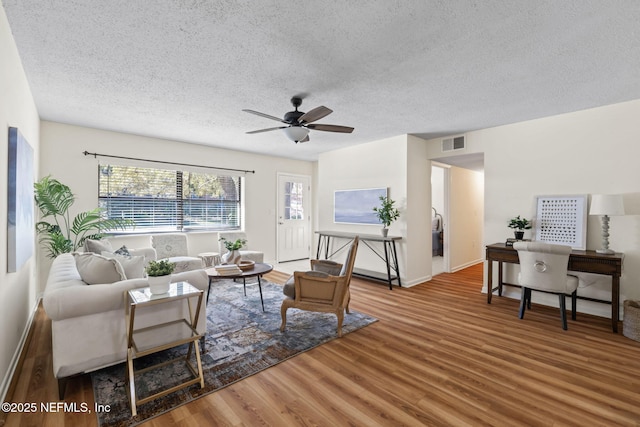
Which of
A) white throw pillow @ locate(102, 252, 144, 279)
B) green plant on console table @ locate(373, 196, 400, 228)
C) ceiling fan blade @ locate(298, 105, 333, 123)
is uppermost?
ceiling fan blade @ locate(298, 105, 333, 123)

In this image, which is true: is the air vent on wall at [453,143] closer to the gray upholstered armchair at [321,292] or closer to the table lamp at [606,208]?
the table lamp at [606,208]

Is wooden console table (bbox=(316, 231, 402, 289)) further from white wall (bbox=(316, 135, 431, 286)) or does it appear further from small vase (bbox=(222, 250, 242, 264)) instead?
small vase (bbox=(222, 250, 242, 264))

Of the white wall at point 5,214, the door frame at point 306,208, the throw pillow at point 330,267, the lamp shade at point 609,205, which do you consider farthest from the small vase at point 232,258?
the lamp shade at point 609,205

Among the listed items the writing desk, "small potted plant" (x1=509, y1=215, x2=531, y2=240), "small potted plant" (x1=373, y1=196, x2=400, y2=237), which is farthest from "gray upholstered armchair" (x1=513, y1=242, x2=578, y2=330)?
"small potted plant" (x1=373, y1=196, x2=400, y2=237)

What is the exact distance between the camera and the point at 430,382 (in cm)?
212

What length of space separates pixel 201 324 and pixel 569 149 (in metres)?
4.59

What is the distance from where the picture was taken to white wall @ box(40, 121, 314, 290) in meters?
4.23

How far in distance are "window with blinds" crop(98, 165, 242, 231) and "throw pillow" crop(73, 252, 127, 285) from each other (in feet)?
9.12

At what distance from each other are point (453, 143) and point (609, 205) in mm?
2153

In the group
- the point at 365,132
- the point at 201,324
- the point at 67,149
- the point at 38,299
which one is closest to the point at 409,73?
the point at 365,132

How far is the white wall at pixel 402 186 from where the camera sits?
475 centimetres

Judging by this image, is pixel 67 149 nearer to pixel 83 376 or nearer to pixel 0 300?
pixel 0 300

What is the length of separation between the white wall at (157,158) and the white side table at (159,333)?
3.26 m

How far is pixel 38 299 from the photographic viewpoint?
3855mm
